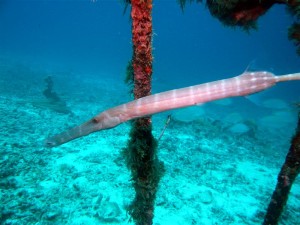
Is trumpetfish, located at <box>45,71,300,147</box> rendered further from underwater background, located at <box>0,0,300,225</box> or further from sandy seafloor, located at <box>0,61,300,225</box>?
sandy seafloor, located at <box>0,61,300,225</box>

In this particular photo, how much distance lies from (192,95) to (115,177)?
19.2 feet

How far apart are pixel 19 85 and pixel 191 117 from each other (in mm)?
15273

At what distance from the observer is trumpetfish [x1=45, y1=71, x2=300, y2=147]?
3127 millimetres

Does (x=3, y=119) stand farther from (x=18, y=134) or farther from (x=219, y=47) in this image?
(x=219, y=47)

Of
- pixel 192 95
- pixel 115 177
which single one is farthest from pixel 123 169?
pixel 192 95

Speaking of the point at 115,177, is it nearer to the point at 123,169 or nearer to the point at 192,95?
the point at 123,169

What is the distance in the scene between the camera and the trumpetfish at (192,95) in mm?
3127

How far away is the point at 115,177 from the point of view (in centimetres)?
815

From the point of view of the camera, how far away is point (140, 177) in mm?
4496

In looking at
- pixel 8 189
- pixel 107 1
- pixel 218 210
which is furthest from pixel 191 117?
pixel 107 1

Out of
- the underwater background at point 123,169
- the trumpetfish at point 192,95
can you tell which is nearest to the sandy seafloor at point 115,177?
the underwater background at point 123,169

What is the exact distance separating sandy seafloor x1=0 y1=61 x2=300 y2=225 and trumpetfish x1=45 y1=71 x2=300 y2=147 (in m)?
2.12

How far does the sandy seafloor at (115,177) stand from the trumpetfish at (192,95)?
2.12 meters

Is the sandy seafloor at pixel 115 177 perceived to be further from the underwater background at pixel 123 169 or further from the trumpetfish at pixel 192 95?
the trumpetfish at pixel 192 95
